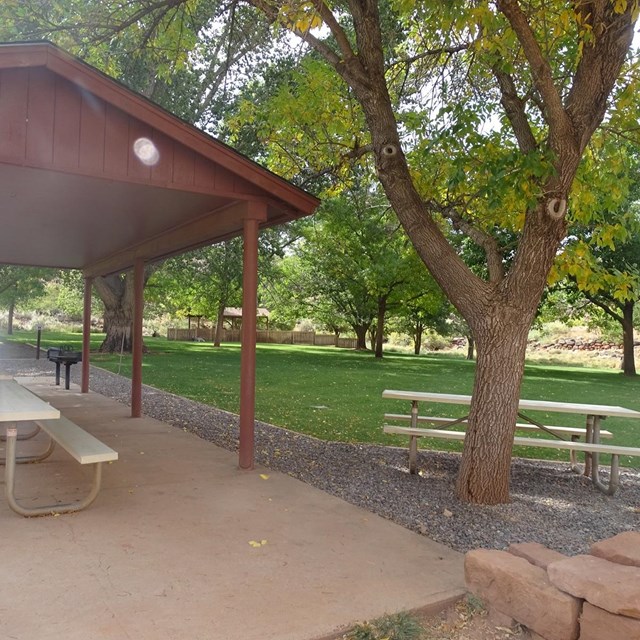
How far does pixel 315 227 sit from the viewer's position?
A: 29844mm

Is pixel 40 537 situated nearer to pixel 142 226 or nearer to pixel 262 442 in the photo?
pixel 262 442

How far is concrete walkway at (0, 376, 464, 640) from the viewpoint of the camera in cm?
294

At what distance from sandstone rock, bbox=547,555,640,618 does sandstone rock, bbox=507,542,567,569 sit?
0.53ft

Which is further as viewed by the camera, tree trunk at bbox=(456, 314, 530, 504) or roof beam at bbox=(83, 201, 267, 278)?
roof beam at bbox=(83, 201, 267, 278)

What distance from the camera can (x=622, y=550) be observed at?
3.06 m

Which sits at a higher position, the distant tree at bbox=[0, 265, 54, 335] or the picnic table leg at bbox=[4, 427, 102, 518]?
the distant tree at bbox=[0, 265, 54, 335]

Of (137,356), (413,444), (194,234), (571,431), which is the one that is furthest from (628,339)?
(194,234)

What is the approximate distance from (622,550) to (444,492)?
2640mm

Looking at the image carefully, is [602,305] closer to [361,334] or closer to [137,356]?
[361,334]

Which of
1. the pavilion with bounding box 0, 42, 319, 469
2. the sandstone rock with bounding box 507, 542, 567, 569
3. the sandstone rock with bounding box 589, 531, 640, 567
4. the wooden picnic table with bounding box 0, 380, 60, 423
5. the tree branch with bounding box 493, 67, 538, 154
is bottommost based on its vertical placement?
the sandstone rock with bounding box 507, 542, 567, 569

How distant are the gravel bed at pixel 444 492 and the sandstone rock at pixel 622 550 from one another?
3.77 feet

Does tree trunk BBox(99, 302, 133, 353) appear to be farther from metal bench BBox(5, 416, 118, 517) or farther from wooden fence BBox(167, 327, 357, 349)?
wooden fence BBox(167, 327, 357, 349)

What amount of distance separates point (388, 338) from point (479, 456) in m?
49.5

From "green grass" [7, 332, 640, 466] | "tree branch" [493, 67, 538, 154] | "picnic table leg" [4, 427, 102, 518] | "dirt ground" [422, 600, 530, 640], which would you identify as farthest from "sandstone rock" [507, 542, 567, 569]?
"green grass" [7, 332, 640, 466]
